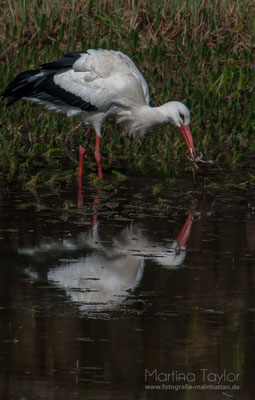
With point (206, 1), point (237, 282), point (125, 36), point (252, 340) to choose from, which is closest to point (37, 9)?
point (125, 36)

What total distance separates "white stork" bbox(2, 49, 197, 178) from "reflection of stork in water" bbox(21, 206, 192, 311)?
7.32 ft

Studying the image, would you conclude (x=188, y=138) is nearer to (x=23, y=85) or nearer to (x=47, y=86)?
(x=47, y=86)

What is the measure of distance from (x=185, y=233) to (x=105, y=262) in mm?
1117

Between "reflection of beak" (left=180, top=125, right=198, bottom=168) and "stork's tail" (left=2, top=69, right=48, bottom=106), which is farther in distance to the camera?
"stork's tail" (left=2, top=69, right=48, bottom=106)

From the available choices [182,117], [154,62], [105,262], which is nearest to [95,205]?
[182,117]

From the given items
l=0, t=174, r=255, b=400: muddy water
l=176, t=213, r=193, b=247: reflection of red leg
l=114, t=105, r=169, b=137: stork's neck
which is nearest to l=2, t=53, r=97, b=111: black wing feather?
l=114, t=105, r=169, b=137: stork's neck

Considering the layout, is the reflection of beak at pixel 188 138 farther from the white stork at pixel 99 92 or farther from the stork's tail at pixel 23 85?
the stork's tail at pixel 23 85

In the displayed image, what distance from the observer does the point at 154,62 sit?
14.9 m

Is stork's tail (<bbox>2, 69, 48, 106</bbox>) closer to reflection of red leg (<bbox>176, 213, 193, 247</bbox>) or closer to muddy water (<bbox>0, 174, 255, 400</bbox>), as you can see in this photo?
muddy water (<bbox>0, 174, 255, 400</bbox>)

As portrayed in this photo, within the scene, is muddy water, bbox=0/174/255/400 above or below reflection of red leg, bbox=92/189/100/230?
above

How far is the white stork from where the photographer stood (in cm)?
1012

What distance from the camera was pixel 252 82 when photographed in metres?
14.1

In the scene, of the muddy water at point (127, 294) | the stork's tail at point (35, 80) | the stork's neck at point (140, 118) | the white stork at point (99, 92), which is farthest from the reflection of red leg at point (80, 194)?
the stork's tail at point (35, 80)

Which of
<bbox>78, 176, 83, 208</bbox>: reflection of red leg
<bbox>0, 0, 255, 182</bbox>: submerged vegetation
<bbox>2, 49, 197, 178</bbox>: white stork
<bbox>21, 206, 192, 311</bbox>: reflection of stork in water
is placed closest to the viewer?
<bbox>21, 206, 192, 311</bbox>: reflection of stork in water
